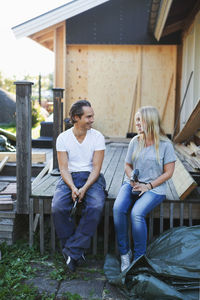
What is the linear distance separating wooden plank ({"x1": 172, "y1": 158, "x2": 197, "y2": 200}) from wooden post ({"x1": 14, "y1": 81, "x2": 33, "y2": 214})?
4.67 ft

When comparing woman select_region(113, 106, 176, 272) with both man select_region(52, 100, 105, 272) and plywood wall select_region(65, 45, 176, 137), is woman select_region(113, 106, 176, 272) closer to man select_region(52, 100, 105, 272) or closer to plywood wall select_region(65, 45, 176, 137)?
man select_region(52, 100, 105, 272)

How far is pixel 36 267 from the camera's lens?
3406mm

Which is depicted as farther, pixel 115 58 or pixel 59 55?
pixel 59 55

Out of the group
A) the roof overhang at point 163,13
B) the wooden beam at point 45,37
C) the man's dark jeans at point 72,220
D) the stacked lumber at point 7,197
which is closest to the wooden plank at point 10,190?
the stacked lumber at point 7,197

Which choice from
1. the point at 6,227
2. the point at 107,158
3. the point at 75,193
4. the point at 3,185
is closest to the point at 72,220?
the point at 75,193

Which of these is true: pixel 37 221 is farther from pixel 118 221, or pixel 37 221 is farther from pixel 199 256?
pixel 199 256

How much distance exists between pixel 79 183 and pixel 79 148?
12.3 inches

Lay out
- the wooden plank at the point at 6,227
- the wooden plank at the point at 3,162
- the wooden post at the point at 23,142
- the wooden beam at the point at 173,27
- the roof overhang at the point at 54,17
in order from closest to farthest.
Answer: the wooden post at the point at 23,142 → the wooden plank at the point at 6,227 → the wooden plank at the point at 3,162 → the wooden beam at the point at 173,27 → the roof overhang at the point at 54,17

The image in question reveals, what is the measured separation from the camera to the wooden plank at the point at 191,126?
4533 millimetres

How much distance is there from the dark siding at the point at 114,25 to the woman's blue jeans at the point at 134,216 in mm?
5850

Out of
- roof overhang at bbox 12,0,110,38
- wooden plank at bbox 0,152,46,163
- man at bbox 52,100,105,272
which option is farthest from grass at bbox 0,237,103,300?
roof overhang at bbox 12,0,110,38

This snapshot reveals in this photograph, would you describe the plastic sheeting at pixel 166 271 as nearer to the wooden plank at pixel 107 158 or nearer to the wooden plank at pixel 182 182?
the wooden plank at pixel 182 182

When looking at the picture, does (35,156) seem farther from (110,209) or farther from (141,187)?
(141,187)

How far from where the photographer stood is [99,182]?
365 cm
